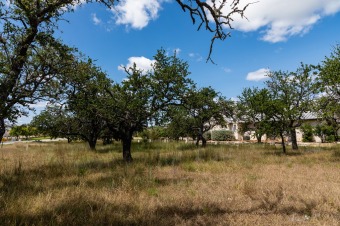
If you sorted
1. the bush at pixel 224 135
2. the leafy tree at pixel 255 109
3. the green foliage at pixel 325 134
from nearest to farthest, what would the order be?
the leafy tree at pixel 255 109, the green foliage at pixel 325 134, the bush at pixel 224 135

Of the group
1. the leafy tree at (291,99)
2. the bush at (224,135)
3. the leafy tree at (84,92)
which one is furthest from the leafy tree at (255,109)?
the bush at (224,135)

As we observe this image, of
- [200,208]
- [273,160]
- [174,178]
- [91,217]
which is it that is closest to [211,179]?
[174,178]

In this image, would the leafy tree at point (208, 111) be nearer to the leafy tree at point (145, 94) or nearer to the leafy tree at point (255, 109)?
the leafy tree at point (255, 109)

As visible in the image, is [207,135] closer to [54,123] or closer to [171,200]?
[54,123]

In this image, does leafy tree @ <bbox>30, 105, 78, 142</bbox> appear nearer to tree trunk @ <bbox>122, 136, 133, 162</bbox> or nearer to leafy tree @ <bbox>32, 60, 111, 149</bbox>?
leafy tree @ <bbox>32, 60, 111, 149</bbox>

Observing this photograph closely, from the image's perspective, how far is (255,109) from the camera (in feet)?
86.5

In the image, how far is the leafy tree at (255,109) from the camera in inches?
947

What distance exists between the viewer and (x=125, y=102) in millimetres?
16188

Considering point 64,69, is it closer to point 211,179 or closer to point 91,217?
point 91,217

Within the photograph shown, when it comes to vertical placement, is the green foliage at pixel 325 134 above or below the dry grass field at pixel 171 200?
above

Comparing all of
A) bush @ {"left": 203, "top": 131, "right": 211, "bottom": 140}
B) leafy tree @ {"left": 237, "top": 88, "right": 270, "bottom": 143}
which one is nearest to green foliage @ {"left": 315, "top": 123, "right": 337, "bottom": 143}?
leafy tree @ {"left": 237, "top": 88, "right": 270, "bottom": 143}

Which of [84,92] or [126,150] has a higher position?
[84,92]

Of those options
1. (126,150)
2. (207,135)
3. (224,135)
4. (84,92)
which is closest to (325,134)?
(224,135)

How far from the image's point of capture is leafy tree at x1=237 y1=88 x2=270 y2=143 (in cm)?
2406
